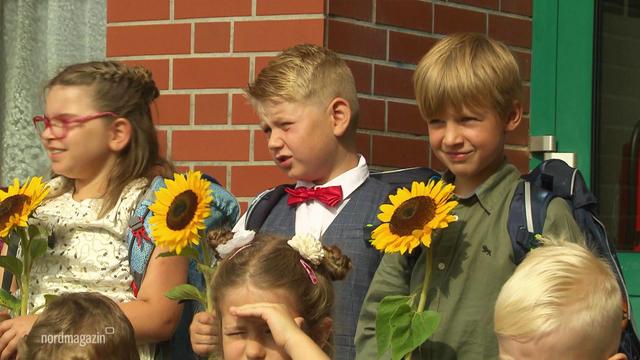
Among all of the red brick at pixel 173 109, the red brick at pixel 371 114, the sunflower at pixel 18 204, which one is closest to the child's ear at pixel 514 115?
the red brick at pixel 371 114

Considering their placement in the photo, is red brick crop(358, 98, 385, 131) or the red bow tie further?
red brick crop(358, 98, 385, 131)

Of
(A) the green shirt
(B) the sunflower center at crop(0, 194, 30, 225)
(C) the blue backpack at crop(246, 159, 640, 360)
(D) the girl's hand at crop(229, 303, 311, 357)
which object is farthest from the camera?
(B) the sunflower center at crop(0, 194, 30, 225)

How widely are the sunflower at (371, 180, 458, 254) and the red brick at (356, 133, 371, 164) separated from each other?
1.34 m

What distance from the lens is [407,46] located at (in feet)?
17.6

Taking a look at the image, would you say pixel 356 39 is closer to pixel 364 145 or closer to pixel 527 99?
pixel 364 145

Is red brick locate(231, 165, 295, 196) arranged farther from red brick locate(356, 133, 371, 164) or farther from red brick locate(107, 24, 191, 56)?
red brick locate(107, 24, 191, 56)

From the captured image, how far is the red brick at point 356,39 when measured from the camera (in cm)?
515

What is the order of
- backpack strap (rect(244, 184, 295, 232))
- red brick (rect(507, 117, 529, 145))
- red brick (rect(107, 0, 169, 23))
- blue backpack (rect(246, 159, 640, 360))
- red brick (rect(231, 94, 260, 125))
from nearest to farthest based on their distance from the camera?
blue backpack (rect(246, 159, 640, 360)) → backpack strap (rect(244, 184, 295, 232)) → red brick (rect(231, 94, 260, 125)) → red brick (rect(107, 0, 169, 23)) → red brick (rect(507, 117, 529, 145))

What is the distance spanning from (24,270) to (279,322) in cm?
133

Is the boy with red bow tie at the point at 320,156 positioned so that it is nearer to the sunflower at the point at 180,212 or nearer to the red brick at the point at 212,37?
the sunflower at the point at 180,212

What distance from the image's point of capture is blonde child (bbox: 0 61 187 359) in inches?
180

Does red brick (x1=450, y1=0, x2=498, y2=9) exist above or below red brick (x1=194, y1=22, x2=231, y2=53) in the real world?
above

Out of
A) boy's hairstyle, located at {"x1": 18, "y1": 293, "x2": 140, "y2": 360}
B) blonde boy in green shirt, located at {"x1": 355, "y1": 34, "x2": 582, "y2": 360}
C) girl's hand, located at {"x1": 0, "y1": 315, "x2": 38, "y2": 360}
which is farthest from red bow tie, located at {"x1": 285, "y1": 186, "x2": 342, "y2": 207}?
boy's hairstyle, located at {"x1": 18, "y1": 293, "x2": 140, "y2": 360}

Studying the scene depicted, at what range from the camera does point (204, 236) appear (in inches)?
165
